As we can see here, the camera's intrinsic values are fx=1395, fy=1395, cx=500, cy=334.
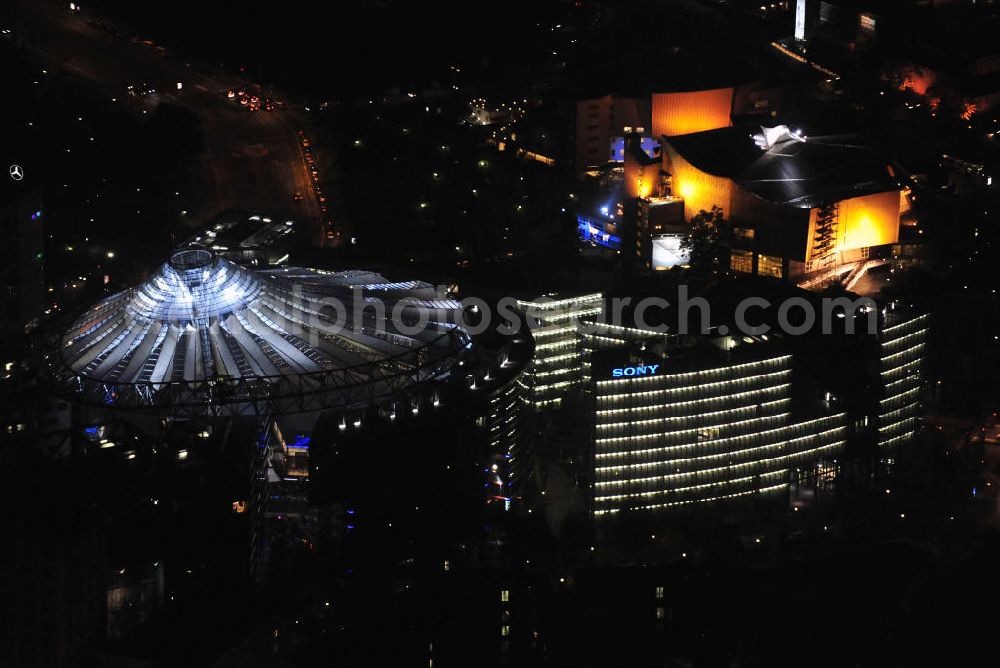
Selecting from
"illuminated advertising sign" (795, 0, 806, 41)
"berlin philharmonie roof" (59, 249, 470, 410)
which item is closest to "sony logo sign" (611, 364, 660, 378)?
"berlin philharmonie roof" (59, 249, 470, 410)

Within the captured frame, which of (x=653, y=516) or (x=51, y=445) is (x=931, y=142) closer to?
(x=653, y=516)

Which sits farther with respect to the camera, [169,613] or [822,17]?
[822,17]

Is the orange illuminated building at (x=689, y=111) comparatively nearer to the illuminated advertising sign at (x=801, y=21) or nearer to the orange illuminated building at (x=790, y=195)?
the orange illuminated building at (x=790, y=195)

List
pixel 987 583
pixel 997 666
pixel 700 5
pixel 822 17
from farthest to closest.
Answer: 1. pixel 700 5
2. pixel 822 17
3. pixel 987 583
4. pixel 997 666

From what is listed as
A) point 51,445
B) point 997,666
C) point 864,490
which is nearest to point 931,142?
point 864,490

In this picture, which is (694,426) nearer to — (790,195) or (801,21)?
(790,195)

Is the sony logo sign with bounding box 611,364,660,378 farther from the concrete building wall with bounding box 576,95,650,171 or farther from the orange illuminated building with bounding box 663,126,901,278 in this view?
the concrete building wall with bounding box 576,95,650,171

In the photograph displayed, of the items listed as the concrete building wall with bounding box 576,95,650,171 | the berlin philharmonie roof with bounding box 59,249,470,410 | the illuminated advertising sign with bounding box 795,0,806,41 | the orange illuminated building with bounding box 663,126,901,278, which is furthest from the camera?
the illuminated advertising sign with bounding box 795,0,806,41

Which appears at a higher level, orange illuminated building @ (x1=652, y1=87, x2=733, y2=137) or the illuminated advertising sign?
the illuminated advertising sign
